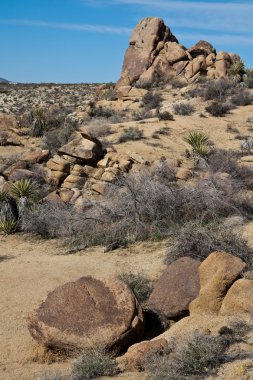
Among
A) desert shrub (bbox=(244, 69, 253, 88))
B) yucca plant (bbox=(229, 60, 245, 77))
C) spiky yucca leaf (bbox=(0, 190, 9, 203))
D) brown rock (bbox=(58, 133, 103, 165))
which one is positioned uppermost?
yucca plant (bbox=(229, 60, 245, 77))

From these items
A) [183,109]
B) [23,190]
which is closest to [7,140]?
[23,190]

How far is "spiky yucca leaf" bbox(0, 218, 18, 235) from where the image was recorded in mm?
A: 11805

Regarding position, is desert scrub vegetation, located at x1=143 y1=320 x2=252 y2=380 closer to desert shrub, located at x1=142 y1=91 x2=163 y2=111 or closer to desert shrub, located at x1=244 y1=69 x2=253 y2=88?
desert shrub, located at x1=142 y1=91 x2=163 y2=111

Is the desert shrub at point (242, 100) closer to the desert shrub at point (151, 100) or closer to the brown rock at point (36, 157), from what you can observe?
the desert shrub at point (151, 100)

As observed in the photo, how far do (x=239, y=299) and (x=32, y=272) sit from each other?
180 inches

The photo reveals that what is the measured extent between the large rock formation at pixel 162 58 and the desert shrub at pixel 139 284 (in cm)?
2257

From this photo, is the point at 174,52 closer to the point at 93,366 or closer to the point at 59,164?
the point at 59,164

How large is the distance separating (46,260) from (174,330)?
4515 mm

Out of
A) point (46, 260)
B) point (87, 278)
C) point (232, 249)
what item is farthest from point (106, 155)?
point (87, 278)

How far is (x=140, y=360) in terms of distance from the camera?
5.13 metres

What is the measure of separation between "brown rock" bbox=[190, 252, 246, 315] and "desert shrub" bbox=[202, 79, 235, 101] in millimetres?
19488

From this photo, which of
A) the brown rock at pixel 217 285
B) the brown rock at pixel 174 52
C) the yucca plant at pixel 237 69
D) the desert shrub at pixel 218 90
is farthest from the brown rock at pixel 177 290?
the brown rock at pixel 174 52

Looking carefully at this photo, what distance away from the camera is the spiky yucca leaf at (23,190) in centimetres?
1309

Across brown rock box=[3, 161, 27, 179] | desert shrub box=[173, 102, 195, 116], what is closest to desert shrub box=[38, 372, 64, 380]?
brown rock box=[3, 161, 27, 179]
